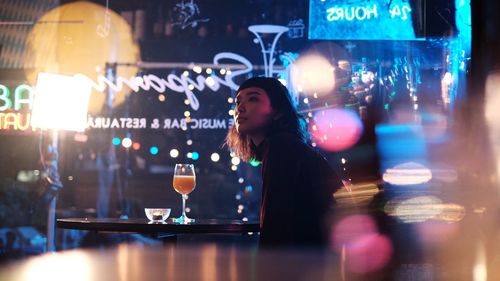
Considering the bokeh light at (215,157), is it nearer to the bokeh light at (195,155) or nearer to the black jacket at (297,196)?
the bokeh light at (195,155)

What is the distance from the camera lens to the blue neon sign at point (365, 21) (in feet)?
17.0

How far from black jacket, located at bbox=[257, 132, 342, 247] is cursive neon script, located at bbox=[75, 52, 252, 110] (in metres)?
2.88

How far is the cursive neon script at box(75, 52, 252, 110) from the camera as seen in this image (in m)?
5.25

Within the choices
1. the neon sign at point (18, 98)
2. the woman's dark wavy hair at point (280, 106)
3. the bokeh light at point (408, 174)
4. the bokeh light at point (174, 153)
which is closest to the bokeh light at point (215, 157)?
the bokeh light at point (174, 153)

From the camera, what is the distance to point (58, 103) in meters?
4.67

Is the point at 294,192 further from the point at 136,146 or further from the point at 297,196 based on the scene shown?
the point at 136,146

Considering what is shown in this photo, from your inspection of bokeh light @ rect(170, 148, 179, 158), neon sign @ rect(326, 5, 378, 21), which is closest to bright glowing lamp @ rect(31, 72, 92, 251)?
bokeh light @ rect(170, 148, 179, 158)

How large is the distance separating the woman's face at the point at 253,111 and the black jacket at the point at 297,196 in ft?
0.85

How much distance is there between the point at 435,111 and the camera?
530 cm

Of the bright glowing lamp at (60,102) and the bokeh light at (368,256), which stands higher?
the bright glowing lamp at (60,102)

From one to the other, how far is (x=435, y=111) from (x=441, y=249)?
4.42m

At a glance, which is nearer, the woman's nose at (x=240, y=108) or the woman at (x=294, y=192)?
the woman at (x=294, y=192)

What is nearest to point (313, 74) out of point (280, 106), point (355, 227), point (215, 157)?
point (215, 157)

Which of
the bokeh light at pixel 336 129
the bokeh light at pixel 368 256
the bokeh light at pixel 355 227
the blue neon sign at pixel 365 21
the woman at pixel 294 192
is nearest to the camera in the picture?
the bokeh light at pixel 368 256
